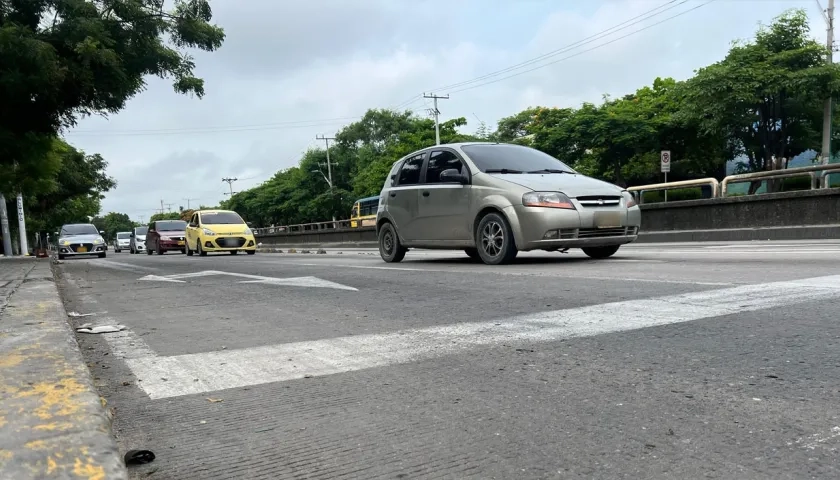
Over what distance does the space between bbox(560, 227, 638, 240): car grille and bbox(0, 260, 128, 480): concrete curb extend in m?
5.61

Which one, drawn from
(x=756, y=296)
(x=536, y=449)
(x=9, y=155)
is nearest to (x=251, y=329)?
(x=536, y=449)

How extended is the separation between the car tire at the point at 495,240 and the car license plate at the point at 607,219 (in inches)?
41.1

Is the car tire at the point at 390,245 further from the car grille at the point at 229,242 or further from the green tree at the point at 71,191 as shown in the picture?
the green tree at the point at 71,191

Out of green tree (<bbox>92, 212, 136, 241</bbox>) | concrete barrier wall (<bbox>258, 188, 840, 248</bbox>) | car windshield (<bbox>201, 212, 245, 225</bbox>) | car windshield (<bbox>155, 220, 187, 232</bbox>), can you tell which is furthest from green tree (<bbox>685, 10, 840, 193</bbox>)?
green tree (<bbox>92, 212, 136, 241</bbox>)

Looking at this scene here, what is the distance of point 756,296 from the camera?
14.0 feet

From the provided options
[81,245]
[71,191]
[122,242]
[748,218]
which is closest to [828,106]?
[748,218]

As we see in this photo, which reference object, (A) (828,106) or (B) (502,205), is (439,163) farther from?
(A) (828,106)

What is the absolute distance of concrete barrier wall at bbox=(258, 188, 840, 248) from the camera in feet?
42.8

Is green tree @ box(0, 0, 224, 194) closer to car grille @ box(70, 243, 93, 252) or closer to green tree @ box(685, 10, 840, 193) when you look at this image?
car grille @ box(70, 243, 93, 252)

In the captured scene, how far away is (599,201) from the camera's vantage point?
25.9 ft

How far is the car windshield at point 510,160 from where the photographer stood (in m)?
8.58

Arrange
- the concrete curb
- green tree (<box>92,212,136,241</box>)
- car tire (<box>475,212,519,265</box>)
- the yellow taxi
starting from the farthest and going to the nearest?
green tree (<box>92,212,136,241</box>), the yellow taxi, car tire (<box>475,212,519,265</box>), the concrete curb

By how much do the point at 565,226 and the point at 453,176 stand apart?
1816 mm

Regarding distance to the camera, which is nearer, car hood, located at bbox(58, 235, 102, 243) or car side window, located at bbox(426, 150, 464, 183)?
car side window, located at bbox(426, 150, 464, 183)
